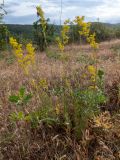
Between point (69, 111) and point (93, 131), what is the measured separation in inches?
13.3

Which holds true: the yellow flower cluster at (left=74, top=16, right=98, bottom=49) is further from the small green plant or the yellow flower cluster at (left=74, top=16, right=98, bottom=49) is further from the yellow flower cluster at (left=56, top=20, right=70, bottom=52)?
the small green plant

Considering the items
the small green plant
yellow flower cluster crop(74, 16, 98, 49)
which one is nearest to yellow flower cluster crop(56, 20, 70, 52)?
yellow flower cluster crop(74, 16, 98, 49)

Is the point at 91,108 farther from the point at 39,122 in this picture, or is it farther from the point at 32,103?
the point at 32,103

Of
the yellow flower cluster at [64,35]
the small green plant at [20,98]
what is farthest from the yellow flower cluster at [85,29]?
the small green plant at [20,98]

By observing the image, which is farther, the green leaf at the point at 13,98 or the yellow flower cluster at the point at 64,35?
the yellow flower cluster at the point at 64,35

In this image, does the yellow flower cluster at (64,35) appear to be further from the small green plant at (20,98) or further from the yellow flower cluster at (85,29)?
the small green plant at (20,98)

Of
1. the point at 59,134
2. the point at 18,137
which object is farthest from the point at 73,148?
the point at 18,137

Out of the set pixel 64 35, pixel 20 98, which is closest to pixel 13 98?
pixel 20 98

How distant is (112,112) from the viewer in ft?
12.8

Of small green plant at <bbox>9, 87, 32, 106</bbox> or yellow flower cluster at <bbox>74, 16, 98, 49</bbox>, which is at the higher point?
yellow flower cluster at <bbox>74, 16, 98, 49</bbox>

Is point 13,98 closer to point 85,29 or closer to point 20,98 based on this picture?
point 20,98

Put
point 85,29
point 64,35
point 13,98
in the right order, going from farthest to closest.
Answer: point 64,35 < point 85,29 < point 13,98

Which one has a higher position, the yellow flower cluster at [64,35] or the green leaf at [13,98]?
the yellow flower cluster at [64,35]

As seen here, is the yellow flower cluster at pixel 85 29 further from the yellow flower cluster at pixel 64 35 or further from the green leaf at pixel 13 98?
the green leaf at pixel 13 98
